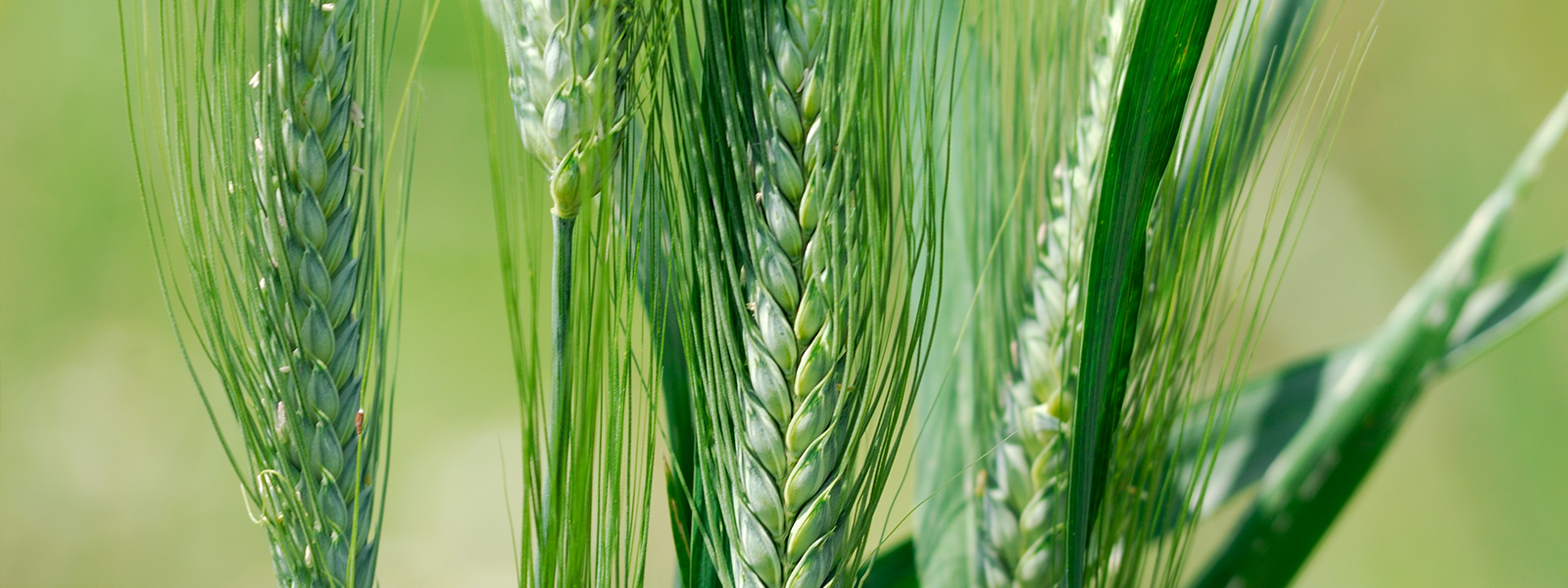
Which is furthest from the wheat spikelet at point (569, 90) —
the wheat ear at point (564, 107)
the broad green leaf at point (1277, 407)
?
the broad green leaf at point (1277, 407)

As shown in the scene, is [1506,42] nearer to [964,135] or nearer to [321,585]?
[964,135]

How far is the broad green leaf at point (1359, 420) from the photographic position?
0.43 metres

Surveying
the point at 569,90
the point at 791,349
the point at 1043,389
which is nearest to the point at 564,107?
the point at 569,90

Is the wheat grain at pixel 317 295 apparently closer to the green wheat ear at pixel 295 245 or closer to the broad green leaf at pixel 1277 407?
the green wheat ear at pixel 295 245

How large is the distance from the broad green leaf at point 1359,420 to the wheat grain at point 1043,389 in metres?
0.13

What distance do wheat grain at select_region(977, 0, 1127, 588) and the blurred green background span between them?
31cm

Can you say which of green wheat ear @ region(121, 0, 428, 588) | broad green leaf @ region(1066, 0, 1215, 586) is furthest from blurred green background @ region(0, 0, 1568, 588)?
broad green leaf @ region(1066, 0, 1215, 586)

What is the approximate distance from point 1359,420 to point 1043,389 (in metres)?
0.19

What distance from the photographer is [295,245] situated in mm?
295

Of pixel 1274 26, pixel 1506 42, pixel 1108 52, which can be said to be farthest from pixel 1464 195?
pixel 1108 52

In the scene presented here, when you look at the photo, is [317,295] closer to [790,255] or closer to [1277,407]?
[790,255]

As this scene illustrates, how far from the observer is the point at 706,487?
12.0 inches

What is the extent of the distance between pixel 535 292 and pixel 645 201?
0.20 feet

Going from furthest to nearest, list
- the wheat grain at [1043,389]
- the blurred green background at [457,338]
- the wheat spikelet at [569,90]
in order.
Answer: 1. the blurred green background at [457,338]
2. the wheat grain at [1043,389]
3. the wheat spikelet at [569,90]
